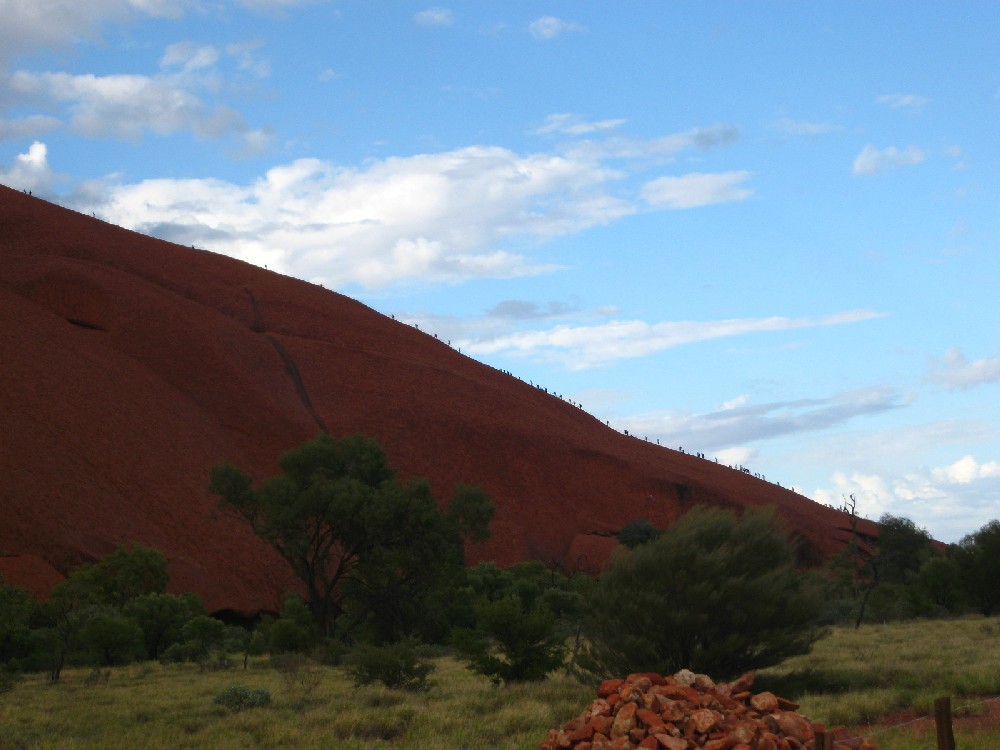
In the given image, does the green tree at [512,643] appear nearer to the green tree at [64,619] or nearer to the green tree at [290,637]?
the green tree at [64,619]

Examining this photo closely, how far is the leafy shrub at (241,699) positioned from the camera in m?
16.3

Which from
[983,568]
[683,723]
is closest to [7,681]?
[683,723]

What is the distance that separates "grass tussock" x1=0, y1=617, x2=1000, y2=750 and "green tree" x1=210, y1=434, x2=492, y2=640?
753 cm

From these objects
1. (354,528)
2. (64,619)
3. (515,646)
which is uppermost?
(354,528)

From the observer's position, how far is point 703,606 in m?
15.9

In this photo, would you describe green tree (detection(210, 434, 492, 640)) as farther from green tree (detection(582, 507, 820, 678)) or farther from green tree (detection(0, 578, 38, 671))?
green tree (detection(582, 507, 820, 678))

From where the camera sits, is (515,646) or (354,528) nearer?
(515,646)

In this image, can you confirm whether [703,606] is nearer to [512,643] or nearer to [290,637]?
[512,643]

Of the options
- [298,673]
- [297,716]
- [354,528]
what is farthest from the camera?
[354,528]

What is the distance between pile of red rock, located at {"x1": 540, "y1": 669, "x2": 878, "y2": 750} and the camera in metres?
9.40

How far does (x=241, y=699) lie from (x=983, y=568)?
3110 centimetres

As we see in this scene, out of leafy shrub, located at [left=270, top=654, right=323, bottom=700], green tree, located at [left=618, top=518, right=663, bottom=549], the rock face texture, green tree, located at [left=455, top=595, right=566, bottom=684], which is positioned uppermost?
the rock face texture

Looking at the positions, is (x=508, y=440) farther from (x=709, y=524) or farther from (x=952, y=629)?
(x=709, y=524)

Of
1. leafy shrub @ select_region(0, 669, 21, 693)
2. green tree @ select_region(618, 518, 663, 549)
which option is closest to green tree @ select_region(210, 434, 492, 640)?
leafy shrub @ select_region(0, 669, 21, 693)
